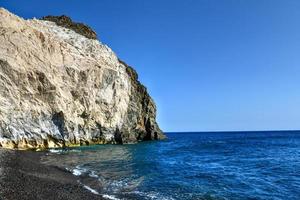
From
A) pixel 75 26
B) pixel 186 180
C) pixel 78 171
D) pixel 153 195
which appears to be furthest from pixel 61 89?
pixel 153 195

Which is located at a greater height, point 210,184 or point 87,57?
point 87,57

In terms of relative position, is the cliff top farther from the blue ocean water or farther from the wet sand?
the wet sand

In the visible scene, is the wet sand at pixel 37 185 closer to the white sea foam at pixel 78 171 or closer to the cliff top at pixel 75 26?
the white sea foam at pixel 78 171

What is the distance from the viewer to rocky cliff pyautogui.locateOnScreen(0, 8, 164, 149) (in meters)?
43.8

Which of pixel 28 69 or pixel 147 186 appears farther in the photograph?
pixel 28 69

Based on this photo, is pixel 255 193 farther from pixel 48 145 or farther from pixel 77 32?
pixel 77 32

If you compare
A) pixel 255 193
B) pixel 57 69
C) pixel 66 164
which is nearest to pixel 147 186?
pixel 255 193

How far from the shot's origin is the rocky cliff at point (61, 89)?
43750 millimetres

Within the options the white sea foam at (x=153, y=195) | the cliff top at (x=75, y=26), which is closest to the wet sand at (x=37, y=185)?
the white sea foam at (x=153, y=195)

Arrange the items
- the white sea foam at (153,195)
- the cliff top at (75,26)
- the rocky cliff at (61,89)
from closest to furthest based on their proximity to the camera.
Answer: the white sea foam at (153,195)
the rocky cliff at (61,89)
the cliff top at (75,26)

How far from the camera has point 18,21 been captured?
174ft

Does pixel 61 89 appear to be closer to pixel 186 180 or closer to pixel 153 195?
pixel 186 180

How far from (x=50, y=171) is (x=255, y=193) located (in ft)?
51.6

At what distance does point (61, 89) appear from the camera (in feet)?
176
